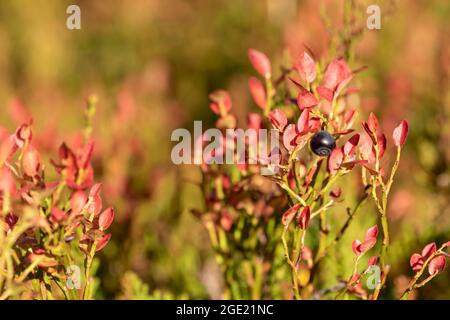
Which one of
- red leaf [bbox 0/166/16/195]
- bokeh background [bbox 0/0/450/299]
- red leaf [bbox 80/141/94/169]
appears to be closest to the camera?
red leaf [bbox 0/166/16/195]

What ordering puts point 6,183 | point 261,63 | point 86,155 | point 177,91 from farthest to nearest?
point 177,91 → point 261,63 → point 86,155 → point 6,183

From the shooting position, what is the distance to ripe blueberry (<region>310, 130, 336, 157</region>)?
81 centimetres

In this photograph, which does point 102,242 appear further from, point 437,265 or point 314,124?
point 437,265

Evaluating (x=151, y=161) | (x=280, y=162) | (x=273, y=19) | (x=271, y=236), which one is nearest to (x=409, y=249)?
(x=271, y=236)

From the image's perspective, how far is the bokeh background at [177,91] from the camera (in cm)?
140

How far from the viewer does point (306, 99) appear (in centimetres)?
78

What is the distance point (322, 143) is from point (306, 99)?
0.22ft

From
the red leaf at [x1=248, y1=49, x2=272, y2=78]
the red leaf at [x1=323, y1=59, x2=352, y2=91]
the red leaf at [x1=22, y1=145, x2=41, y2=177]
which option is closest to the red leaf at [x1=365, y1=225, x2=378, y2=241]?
the red leaf at [x1=323, y1=59, x2=352, y2=91]

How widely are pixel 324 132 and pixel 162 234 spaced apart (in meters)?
0.88

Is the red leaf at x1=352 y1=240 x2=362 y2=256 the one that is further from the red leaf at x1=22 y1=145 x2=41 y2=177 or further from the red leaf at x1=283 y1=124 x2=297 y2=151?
the red leaf at x1=22 y1=145 x2=41 y2=177

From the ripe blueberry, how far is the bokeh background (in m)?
0.32

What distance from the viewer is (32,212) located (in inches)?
26.4

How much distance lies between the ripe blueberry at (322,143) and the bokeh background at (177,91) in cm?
32

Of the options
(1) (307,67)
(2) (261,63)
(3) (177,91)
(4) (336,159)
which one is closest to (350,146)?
(4) (336,159)
